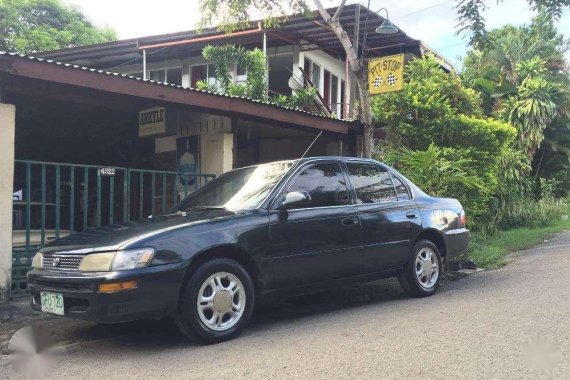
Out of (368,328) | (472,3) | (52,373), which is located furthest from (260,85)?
(52,373)

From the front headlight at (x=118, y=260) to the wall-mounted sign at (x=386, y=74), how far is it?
276 inches

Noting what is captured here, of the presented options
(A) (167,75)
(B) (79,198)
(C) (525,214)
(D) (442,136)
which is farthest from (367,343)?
(A) (167,75)

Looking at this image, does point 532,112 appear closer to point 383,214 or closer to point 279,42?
point 279,42

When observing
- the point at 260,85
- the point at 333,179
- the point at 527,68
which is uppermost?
Result: the point at 527,68

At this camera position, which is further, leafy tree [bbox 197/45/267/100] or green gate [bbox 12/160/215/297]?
leafy tree [bbox 197/45/267/100]

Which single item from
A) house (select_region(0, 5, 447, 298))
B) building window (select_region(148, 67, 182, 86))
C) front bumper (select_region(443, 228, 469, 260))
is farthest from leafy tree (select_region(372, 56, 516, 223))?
building window (select_region(148, 67, 182, 86))

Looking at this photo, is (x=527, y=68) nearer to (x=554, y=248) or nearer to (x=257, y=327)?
(x=554, y=248)

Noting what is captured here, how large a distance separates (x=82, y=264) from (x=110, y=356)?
0.81 metres

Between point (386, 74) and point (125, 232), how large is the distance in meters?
6.93

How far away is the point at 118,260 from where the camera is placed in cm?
425

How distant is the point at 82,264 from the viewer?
439 cm

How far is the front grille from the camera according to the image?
4.47 metres

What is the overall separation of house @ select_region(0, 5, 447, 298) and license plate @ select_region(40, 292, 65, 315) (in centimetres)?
185

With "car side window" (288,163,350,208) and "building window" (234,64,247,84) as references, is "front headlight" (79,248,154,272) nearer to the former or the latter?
"car side window" (288,163,350,208)
